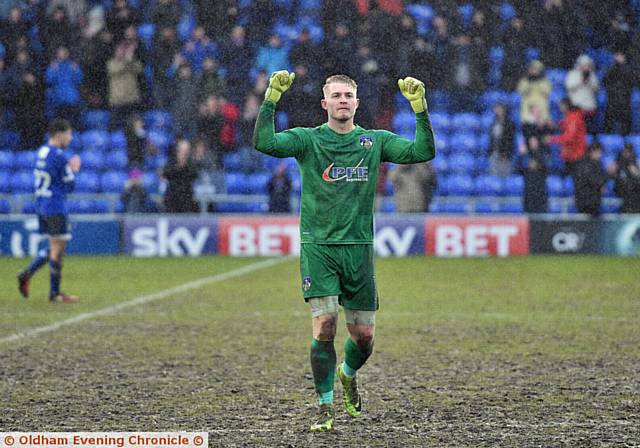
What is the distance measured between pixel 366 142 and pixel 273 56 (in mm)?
16072

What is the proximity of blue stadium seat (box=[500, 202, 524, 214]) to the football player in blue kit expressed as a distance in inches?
434

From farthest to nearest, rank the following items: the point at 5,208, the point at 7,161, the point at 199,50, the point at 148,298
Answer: the point at 7,161
the point at 5,208
the point at 199,50
the point at 148,298

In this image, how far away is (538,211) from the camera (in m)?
21.1

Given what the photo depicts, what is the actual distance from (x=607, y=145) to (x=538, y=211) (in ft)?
10.0

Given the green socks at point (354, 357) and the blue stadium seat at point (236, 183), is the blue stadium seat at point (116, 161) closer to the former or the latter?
the blue stadium seat at point (236, 183)

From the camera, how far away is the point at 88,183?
77.7 feet

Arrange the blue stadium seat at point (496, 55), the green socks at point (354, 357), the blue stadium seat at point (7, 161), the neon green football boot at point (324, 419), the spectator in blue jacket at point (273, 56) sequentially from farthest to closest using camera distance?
the blue stadium seat at point (7, 161) → the blue stadium seat at point (496, 55) → the spectator in blue jacket at point (273, 56) → the green socks at point (354, 357) → the neon green football boot at point (324, 419)

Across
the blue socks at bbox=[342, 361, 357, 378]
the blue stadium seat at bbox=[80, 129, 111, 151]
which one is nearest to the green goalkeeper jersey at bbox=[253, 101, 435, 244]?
the blue socks at bbox=[342, 361, 357, 378]

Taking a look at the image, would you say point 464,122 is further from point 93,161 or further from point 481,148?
point 93,161

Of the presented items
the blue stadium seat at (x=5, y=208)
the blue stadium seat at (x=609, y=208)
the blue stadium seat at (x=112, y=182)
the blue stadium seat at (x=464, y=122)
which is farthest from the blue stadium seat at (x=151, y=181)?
the blue stadium seat at (x=609, y=208)

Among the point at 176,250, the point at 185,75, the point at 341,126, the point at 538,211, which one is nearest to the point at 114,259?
the point at 176,250

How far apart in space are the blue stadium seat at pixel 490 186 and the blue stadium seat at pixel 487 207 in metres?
0.25

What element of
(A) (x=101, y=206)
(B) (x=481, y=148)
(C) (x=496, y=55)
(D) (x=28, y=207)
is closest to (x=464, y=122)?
(B) (x=481, y=148)

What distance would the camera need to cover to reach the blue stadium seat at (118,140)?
79.4 feet
